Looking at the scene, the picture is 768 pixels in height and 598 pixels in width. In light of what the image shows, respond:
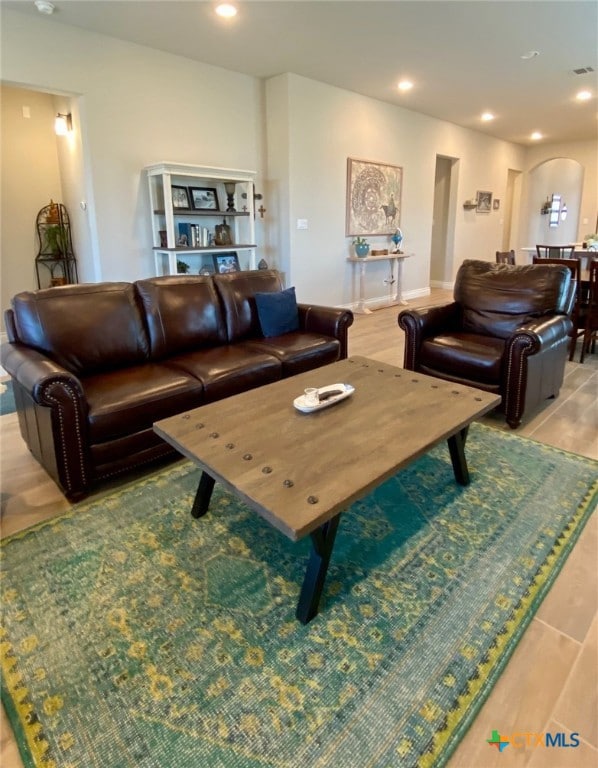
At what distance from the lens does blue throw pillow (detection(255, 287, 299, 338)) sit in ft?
11.4

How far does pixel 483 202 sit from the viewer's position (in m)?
9.22

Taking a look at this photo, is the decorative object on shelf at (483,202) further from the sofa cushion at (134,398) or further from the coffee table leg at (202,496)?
the coffee table leg at (202,496)

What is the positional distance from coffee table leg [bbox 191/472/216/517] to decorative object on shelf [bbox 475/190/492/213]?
883 cm

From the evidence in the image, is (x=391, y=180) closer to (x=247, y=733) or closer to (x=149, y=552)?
(x=149, y=552)

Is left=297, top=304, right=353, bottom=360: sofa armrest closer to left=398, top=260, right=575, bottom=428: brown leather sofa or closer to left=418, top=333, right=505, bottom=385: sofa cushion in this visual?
left=398, top=260, right=575, bottom=428: brown leather sofa

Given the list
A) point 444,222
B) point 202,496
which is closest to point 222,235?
point 202,496

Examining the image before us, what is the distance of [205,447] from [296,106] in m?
5.08

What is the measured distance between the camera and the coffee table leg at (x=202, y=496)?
2.07 metres

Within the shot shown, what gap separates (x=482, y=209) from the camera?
927cm

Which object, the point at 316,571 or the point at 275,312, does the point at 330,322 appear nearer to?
the point at 275,312

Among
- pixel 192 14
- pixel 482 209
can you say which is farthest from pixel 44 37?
pixel 482 209

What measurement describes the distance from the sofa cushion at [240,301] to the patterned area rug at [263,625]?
141 centimetres

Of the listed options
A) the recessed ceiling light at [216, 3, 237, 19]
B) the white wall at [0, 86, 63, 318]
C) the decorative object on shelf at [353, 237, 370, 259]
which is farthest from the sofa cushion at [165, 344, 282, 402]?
the decorative object on shelf at [353, 237, 370, 259]

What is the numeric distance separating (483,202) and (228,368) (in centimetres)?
838
